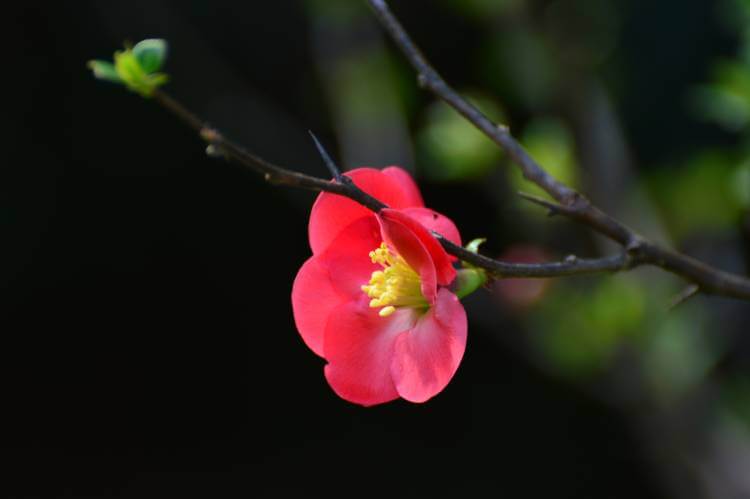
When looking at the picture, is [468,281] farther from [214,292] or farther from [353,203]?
[214,292]

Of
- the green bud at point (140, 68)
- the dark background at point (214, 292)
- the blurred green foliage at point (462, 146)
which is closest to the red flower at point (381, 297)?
the green bud at point (140, 68)

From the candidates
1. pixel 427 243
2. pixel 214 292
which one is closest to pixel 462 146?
pixel 214 292

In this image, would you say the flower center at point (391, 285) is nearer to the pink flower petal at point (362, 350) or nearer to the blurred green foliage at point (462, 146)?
the pink flower petal at point (362, 350)

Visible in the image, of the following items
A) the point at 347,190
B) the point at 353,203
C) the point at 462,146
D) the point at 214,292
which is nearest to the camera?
the point at 347,190

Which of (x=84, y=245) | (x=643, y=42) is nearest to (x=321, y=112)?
(x=84, y=245)

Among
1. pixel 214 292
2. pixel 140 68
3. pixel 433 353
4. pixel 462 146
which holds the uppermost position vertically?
pixel 214 292

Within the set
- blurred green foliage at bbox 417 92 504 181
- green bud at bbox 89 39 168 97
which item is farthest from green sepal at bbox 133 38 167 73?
blurred green foliage at bbox 417 92 504 181

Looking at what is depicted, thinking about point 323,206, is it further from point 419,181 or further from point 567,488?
point 567,488
